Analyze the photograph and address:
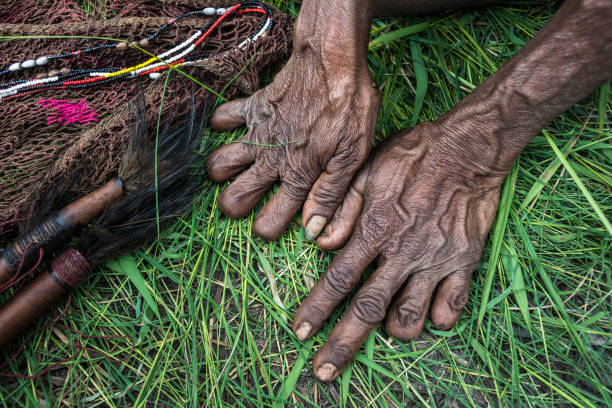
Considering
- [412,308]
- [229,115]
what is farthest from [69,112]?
[412,308]

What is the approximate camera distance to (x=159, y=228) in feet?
5.24

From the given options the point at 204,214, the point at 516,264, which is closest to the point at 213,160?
the point at 204,214

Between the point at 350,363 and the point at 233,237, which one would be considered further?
the point at 233,237

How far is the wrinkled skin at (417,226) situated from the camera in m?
1.41

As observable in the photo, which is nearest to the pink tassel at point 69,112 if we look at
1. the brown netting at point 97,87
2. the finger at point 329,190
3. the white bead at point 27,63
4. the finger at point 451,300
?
the brown netting at point 97,87

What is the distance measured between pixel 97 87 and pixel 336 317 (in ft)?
4.48

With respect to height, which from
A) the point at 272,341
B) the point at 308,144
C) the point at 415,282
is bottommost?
the point at 272,341

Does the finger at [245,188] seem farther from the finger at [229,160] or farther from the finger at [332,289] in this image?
the finger at [332,289]

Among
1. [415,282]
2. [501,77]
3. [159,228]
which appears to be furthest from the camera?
[159,228]

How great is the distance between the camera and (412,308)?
1447mm

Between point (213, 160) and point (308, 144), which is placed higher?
point (308, 144)

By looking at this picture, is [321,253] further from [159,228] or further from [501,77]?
[501,77]

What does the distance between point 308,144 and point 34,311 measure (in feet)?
3.75

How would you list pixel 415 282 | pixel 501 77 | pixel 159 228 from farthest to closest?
pixel 159 228 < pixel 415 282 < pixel 501 77
